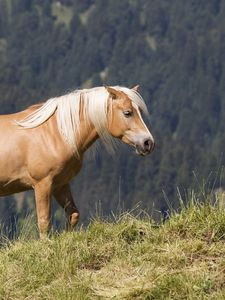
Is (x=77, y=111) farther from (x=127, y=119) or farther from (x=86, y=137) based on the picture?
(x=127, y=119)

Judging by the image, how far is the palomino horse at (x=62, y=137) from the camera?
11195 millimetres

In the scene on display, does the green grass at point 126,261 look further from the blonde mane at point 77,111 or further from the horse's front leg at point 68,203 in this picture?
the blonde mane at point 77,111

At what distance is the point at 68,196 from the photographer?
461 inches

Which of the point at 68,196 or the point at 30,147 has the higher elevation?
the point at 30,147

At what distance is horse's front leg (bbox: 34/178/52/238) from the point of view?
1110 centimetres

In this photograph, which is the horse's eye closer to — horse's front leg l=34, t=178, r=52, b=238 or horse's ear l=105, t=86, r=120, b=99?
horse's ear l=105, t=86, r=120, b=99

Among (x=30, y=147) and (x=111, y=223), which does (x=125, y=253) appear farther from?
(x=30, y=147)

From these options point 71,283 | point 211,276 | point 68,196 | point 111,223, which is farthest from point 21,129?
point 211,276

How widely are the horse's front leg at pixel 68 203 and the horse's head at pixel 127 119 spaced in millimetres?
1070

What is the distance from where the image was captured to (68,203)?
11.5 meters

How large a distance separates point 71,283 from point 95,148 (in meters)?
4.28

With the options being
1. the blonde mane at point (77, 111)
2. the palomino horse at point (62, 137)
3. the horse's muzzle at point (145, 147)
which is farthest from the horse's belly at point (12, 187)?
the horse's muzzle at point (145, 147)

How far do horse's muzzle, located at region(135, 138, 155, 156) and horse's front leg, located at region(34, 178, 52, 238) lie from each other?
1230 mm

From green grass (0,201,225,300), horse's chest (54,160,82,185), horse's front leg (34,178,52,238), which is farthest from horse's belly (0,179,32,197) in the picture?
green grass (0,201,225,300)
